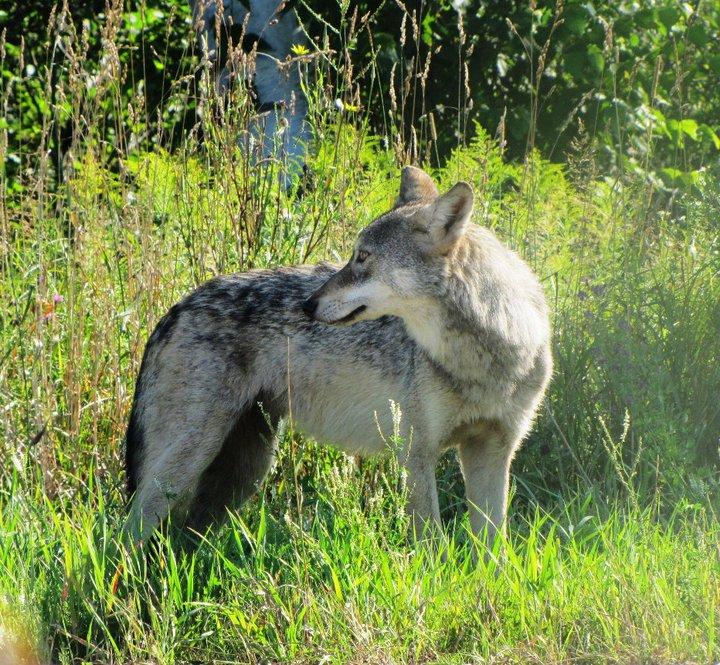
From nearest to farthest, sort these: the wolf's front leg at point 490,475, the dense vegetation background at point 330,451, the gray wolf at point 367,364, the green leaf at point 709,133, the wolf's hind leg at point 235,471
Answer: the dense vegetation background at point 330,451
the gray wolf at point 367,364
the wolf's front leg at point 490,475
the wolf's hind leg at point 235,471
the green leaf at point 709,133

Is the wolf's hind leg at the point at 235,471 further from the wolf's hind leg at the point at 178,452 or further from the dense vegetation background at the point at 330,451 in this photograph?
the wolf's hind leg at the point at 178,452

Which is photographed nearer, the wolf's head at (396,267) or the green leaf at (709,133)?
the wolf's head at (396,267)

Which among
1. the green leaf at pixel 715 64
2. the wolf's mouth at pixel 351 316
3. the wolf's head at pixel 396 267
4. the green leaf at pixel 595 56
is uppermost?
the green leaf at pixel 595 56

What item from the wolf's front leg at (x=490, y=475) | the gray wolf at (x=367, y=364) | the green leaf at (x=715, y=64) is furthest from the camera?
the green leaf at (x=715, y=64)

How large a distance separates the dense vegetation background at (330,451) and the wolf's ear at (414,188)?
70cm

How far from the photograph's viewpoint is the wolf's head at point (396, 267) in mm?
4500

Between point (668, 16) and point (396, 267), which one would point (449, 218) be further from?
point (668, 16)

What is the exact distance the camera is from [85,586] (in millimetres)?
3891

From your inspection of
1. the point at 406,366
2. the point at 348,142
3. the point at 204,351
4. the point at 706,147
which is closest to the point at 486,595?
the point at 406,366

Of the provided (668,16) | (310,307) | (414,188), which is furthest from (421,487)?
(668,16)

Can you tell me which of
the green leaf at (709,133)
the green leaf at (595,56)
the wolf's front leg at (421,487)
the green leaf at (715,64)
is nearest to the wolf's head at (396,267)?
the wolf's front leg at (421,487)

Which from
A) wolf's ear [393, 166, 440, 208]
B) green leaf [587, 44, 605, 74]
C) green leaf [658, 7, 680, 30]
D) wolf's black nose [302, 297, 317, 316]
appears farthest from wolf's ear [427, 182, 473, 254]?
green leaf [658, 7, 680, 30]

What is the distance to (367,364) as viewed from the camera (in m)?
4.91

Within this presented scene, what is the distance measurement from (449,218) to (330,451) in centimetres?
151
